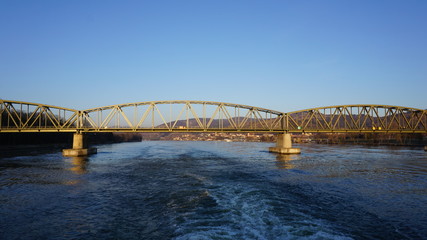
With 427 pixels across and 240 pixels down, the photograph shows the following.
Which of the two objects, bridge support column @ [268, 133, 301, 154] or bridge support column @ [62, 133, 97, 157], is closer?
bridge support column @ [62, 133, 97, 157]

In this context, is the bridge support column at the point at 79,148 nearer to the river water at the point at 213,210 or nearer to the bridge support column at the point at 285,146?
the river water at the point at 213,210

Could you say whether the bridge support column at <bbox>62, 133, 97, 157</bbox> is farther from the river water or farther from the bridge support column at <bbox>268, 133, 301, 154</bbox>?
the bridge support column at <bbox>268, 133, 301, 154</bbox>

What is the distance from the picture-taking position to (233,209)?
759 inches

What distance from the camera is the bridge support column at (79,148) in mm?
77719

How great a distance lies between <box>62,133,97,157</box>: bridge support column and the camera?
77.7 metres

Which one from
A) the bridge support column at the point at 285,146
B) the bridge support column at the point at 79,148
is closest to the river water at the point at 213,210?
the bridge support column at the point at 79,148

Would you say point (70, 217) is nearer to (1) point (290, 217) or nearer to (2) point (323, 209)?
(1) point (290, 217)

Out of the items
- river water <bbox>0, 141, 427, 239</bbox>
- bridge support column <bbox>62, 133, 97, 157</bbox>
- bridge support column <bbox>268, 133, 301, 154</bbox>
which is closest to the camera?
river water <bbox>0, 141, 427, 239</bbox>

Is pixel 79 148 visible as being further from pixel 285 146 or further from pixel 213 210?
pixel 213 210

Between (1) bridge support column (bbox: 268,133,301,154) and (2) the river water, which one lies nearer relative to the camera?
(2) the river water

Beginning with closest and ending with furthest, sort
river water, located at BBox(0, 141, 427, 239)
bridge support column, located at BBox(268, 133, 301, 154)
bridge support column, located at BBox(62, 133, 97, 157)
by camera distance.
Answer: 1. river water, located at BBox(0, 141, 427, 239)
2. bridge support column, located at BBox(62, 133, 97, 157)
3. bridge support column, located at BBox(268, 133, 301, 154)

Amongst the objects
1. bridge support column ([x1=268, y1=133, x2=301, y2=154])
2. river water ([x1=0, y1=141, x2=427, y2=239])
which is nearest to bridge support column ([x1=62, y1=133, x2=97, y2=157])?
river water ([x1=0, y1=141, x2=427, y2=239])

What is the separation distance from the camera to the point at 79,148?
8381cm

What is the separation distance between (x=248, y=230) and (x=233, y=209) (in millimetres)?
4376
